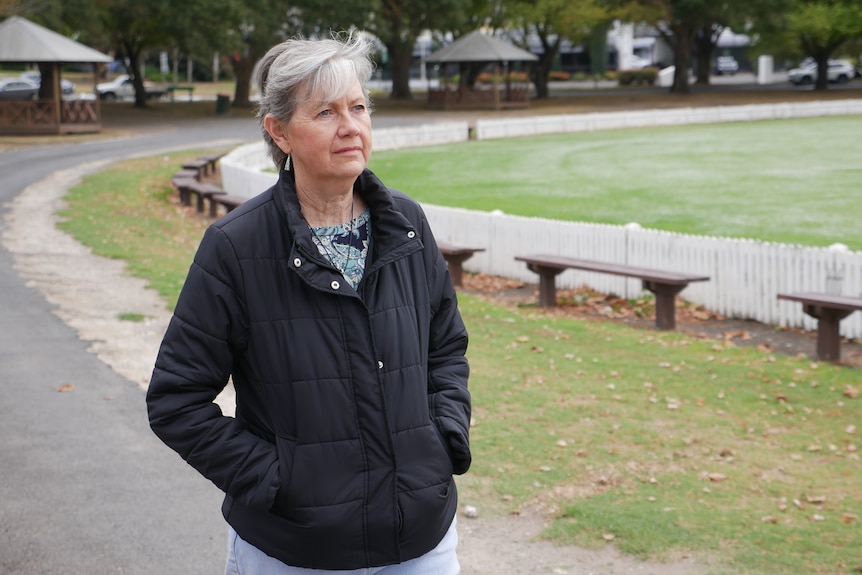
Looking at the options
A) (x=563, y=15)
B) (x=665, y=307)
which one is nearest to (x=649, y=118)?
(x=563, y=15)

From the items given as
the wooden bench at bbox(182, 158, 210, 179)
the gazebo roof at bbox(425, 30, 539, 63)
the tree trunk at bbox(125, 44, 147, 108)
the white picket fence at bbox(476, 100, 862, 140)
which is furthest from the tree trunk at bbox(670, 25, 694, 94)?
the wooden bench at bbox(182, 158, 210, 179)

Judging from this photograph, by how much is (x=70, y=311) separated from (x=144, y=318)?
0.96 metres

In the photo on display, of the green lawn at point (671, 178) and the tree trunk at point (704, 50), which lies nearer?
the green lawn at point (671, 178)

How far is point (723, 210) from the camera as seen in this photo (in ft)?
61.1

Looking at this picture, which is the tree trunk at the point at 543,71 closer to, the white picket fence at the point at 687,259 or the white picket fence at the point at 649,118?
the white picket fence at the point at 649,118

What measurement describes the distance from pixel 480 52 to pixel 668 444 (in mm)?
49033

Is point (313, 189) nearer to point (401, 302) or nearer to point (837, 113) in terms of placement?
point (401, 302)

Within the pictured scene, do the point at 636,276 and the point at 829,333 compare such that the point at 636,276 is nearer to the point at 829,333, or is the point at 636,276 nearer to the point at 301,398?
the point at 829,333

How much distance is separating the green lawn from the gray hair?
13.3 metres

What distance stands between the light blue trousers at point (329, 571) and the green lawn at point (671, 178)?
1315 cm

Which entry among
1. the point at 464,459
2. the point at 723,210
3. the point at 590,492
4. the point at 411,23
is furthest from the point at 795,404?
the point at 411,23

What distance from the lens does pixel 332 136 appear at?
2.76 meters

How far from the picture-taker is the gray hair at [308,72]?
2750mm

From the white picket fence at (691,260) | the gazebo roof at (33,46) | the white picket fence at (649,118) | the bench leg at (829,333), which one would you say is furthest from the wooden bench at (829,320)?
the gazebo roof at (33,46)
